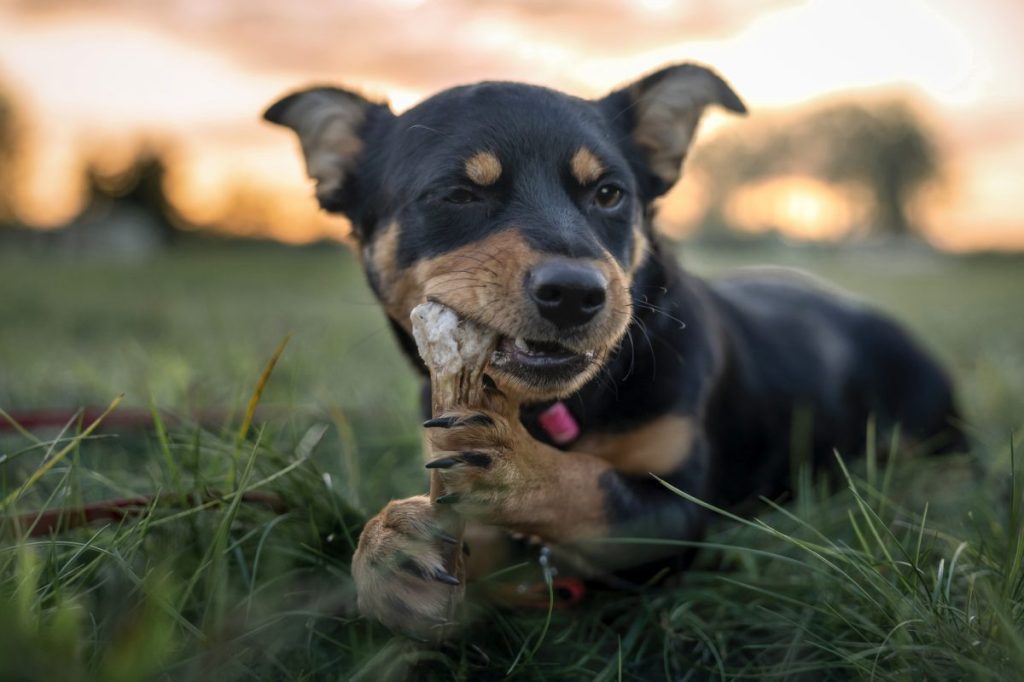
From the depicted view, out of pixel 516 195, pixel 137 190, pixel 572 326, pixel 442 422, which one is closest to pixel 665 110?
pixel 516 195

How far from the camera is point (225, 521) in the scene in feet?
6.17

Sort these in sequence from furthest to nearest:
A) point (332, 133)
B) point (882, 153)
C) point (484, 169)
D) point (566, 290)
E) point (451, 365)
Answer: point (882, 153), point (332, 133), point (484, 169), point (566, 290), point (451, 365)

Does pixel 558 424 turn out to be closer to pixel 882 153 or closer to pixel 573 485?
pixel 573 485

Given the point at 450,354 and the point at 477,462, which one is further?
the point at 450,354

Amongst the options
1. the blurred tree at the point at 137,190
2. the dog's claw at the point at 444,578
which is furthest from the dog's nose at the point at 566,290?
the blurred tree at the point at 137,190

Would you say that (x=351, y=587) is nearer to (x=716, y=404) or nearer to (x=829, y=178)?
(x=716, y=404)

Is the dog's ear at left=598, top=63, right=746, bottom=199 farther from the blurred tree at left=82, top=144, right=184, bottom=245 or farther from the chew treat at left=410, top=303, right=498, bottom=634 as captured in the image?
the blurred tree at left=82, top=144, right=184, bottom=245

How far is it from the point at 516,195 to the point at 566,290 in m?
0.60

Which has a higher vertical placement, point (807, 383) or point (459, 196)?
point (459, 196)

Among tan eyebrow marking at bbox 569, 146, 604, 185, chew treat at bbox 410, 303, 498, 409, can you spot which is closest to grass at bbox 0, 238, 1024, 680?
chew treat at bbox 410, 303, 498, 409

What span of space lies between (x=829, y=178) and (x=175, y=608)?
3826cm

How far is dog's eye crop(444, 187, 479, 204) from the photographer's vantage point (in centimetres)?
274

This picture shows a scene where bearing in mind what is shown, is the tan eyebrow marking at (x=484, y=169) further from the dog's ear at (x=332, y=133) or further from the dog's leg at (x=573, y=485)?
the dog's leg at (x=573, y=485)

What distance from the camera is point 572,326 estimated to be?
7.45ft
